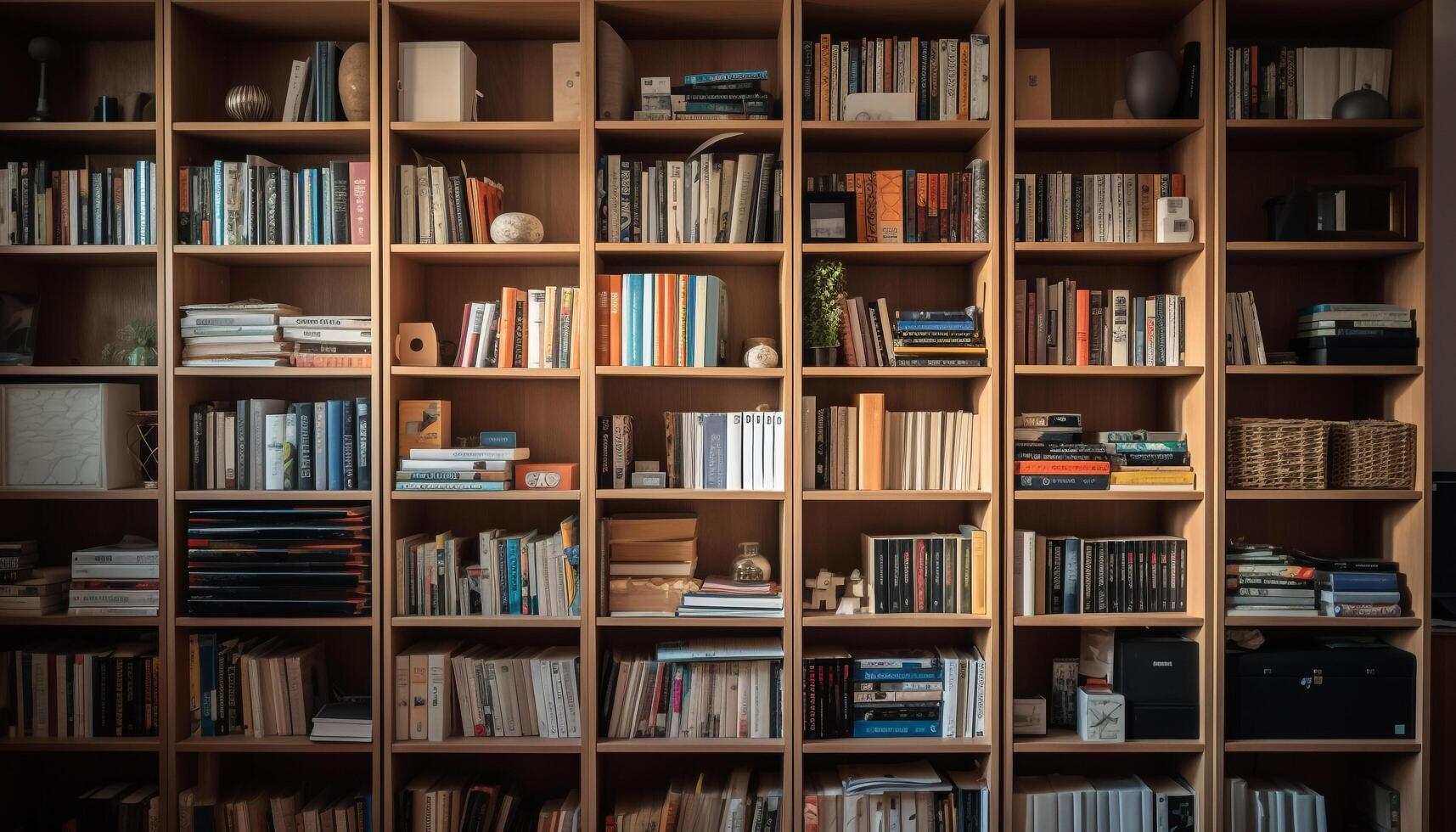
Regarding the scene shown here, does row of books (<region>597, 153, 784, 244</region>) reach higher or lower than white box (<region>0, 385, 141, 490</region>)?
higher

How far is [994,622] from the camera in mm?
2619

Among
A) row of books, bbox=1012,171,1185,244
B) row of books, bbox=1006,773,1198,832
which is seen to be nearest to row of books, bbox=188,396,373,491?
row of books, bbox=1012,171,1185,244

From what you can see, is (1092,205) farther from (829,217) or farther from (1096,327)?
(829,217)

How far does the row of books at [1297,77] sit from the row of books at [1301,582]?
127 cm

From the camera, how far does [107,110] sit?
8.73 ft

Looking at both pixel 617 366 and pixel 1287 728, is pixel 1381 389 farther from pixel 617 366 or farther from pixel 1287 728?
pixel 617 366

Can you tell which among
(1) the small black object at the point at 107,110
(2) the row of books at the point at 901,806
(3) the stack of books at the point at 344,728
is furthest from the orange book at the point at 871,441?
(1) the small black object at the point at 107,110

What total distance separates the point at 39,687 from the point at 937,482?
2.64 meters

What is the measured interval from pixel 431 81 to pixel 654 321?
3.09ft

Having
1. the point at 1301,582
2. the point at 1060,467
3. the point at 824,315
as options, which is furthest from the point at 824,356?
the point at 1301,582

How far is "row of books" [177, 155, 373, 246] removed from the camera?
8.59 feet

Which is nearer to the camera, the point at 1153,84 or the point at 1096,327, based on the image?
the point at 1153,84

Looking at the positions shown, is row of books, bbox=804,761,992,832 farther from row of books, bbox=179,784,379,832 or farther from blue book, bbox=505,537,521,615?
row of books, bbox=179,784,379,832

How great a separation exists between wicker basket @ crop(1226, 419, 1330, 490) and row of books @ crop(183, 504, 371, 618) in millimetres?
2549
